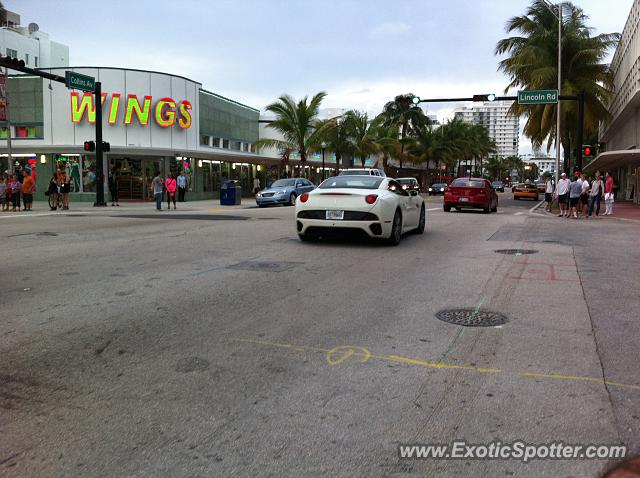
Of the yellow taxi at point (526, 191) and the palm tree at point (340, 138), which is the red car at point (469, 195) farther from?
the yellow taxi at point (526, 191)

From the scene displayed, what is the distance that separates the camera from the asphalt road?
3080mm

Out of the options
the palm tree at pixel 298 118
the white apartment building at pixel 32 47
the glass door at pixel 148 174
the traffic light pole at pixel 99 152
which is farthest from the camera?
the white apartment building at pixel 32 47

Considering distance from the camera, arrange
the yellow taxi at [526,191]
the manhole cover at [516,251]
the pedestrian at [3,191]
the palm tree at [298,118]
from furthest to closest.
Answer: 1. the yellow taxi at [526,191]
2. the palm tree at [298,118]
3. the pedestrian at [3,191]
4. the manhole cover at [516,251]

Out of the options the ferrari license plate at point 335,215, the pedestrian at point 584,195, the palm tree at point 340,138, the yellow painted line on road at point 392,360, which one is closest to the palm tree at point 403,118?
the palm tree at point 340,138

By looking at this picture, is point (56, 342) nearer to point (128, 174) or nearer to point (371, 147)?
point (128, 174)

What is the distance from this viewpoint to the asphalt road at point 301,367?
308 centimetres

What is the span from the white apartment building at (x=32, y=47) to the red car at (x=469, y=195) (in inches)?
2007

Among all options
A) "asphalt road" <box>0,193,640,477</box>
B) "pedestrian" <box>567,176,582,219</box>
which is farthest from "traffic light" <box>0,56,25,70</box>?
"pedestrian" <box>567,176,582,219</box>

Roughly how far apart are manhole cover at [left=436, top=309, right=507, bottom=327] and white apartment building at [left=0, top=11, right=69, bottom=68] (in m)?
63.2

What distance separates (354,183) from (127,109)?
2495 cm

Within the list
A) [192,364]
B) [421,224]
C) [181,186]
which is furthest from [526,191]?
[192,364]

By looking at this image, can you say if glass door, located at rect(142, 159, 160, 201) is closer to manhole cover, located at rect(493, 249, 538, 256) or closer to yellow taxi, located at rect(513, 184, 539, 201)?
manhole cover, located at rect(493, 249, 538, 256)

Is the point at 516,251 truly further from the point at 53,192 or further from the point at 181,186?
the point at 181,186

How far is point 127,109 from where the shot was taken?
109 ft
